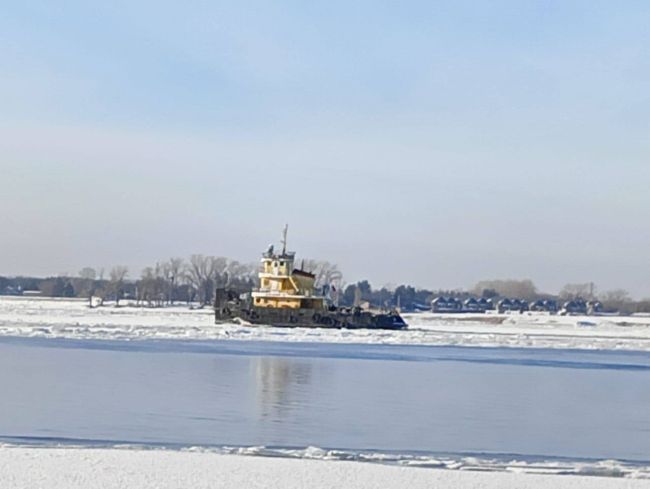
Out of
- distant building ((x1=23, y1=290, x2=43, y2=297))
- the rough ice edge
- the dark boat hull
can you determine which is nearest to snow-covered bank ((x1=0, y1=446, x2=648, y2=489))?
the rough ice edge

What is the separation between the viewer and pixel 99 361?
953 inches

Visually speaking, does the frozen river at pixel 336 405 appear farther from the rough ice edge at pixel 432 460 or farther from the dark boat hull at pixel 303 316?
the dark boat hull at pixel 303 316

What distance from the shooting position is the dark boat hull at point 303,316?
1873 inches

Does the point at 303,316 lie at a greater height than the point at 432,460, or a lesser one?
greater

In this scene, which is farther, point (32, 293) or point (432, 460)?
point (32, 293)

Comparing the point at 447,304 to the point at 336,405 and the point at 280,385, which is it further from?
the point at 336,405

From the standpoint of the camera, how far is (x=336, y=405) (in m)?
16.8

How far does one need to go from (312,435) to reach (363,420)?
67.7 inches

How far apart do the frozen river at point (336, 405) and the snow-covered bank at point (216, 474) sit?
93 cm

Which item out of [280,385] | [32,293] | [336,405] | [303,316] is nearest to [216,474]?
[336,405]

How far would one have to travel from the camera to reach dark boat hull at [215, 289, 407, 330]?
47562mm

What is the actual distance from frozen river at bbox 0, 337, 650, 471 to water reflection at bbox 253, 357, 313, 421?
0.03 meters

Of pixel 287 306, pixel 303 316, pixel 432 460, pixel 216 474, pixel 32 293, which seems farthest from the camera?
pixel 32 293

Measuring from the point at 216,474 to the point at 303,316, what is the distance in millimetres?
37498
